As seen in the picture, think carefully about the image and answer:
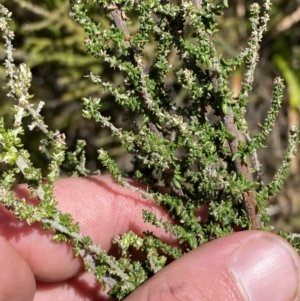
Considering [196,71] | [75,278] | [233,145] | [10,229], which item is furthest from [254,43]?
[75,278]

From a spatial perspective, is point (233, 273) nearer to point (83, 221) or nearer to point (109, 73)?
point (83, 221)

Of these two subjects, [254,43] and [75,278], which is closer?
[254,43]

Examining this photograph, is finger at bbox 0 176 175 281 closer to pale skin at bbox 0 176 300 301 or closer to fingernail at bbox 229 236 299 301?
pale skin at bbox 0 176 300 301

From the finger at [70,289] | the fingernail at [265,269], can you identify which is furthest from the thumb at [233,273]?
the finger at [70,289]

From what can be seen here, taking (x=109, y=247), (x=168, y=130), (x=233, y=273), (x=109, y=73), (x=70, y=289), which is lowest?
(x=70, y=289)

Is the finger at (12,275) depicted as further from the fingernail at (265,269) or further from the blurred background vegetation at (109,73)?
the blurred background vegetation at (109,73)

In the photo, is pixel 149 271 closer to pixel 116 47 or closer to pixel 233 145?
pixel 233 145

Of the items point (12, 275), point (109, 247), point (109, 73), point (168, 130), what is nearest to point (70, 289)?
point (109, 247)
